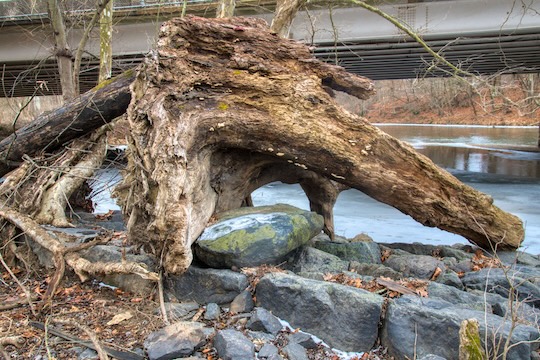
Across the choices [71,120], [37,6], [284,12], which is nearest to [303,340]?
[71,120]

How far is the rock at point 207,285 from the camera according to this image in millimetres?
3703

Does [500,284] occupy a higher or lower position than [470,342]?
lower

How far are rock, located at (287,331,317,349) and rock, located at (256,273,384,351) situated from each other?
0.09 m

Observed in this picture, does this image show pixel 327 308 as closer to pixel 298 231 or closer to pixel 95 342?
pixel 298 231

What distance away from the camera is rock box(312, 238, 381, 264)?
16.9ft

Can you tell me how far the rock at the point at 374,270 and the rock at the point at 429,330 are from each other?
37.5 inches

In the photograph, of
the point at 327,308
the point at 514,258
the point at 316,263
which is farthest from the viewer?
the point at 514,258

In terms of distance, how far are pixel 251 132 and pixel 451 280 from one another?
2429mm

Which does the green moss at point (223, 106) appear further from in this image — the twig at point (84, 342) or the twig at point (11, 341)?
the twig at point (11, 341)

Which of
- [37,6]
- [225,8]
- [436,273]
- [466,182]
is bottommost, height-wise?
[466,182]

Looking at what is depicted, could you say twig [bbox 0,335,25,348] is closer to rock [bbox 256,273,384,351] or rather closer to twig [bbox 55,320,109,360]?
twig [bbox 55,320,109,360]

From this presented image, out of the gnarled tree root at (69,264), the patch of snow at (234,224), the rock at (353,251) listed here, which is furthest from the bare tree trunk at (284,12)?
the gnarled tree root at (69,264)

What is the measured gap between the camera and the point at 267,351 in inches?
117

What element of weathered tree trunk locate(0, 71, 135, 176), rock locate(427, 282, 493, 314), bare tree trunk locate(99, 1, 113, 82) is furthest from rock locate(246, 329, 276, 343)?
bare tree trunk locate(99, 1, 113, 82)
